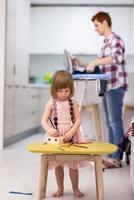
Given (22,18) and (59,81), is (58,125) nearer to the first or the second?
(59,81)

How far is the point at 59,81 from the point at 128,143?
3.08 feet

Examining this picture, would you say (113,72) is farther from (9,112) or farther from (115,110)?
(9,112)

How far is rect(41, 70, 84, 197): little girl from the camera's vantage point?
2299 mm

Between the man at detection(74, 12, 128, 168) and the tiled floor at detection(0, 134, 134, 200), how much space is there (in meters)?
0.35

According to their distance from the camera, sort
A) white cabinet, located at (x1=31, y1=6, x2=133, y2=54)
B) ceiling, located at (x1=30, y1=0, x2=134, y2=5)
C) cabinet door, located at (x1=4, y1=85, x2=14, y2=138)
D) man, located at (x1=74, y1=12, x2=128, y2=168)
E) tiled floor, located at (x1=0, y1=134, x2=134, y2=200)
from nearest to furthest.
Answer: tiled floor, located at (x1=0, y1=134, x2=134, y2=200) < man, located at (x1=74, y1=12, x2=128, y2=168) < cabinet door, located at (x1=4, y1=85, x2=14, y2=138) < ceiling, located at (x1=30, y1=0, x2=134, y2=5) < white cabinet, located at (x1=31, y1=6, x2=133, y2=54)

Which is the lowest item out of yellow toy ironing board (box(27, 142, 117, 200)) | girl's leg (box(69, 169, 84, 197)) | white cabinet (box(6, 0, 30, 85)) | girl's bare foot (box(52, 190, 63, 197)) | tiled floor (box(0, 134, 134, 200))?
tiled floor (box(0, 134, 134, 200))

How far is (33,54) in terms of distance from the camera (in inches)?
285

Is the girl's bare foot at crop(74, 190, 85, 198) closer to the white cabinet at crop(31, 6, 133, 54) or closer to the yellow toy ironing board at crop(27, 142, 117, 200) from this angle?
the yellow toy ironing board at crop(27, 142, 117, 200)

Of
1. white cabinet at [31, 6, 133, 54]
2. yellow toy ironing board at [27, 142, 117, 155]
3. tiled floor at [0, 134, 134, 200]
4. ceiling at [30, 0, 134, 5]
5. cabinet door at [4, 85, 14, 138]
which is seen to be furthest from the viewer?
white cabinet at [31, 6, 133, 54]

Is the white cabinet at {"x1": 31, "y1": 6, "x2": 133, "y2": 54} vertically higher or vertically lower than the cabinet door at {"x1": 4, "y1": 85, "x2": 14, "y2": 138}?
higher

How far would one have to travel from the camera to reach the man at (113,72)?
10.6 feet

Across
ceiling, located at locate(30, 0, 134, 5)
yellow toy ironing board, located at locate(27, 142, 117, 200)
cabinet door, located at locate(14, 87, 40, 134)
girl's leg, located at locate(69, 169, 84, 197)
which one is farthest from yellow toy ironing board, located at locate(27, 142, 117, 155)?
ceiling, located at locate(30, 0, 134, 5)

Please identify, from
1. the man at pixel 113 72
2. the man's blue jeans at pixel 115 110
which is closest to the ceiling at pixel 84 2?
the man at pixel 113 72

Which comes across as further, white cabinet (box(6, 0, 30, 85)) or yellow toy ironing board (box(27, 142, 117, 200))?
white cabinet (box(6, 0, 30, 85))
